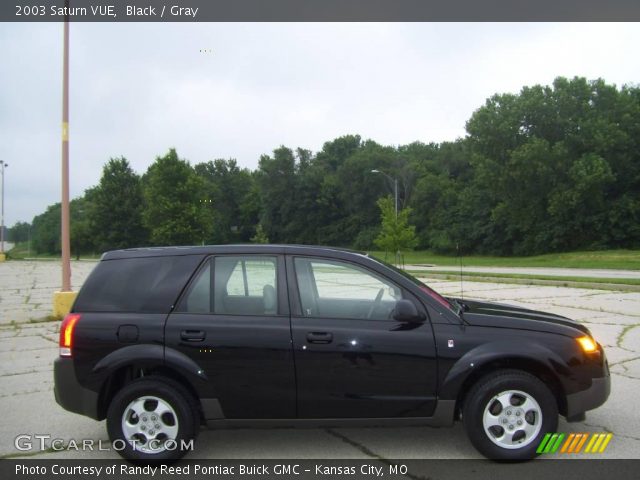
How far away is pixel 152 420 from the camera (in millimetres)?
3986

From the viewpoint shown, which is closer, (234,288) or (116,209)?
(234,288)

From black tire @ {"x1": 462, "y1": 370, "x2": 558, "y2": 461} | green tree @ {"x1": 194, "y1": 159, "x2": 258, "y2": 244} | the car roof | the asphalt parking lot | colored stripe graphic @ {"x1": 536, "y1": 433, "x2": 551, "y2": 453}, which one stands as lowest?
the asphalt parking lot

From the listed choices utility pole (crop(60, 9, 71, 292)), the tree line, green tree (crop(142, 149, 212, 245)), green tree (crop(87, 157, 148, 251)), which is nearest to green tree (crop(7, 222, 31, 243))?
the tree line

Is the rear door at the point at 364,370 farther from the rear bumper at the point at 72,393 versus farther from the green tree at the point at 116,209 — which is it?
the green tree at the point at 116,209

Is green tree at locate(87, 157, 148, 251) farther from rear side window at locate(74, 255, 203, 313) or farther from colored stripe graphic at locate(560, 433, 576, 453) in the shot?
colored stripe graphic at locate(560, 433, 576, 453)

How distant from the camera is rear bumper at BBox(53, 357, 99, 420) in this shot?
4.05 metres

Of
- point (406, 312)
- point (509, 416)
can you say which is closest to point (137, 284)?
point (406, 312)

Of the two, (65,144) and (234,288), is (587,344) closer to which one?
(234,288)

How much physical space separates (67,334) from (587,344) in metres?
3.99

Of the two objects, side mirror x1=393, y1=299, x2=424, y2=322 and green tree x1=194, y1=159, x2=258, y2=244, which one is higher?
green tree x1=194, y1=159, x2=258, y2=244

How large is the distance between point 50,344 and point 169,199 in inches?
2200

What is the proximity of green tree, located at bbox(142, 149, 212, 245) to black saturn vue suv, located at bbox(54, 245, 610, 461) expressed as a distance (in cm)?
5874

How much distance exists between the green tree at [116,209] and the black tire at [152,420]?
6937 centimetres

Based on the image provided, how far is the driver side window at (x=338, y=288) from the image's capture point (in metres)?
4.23
